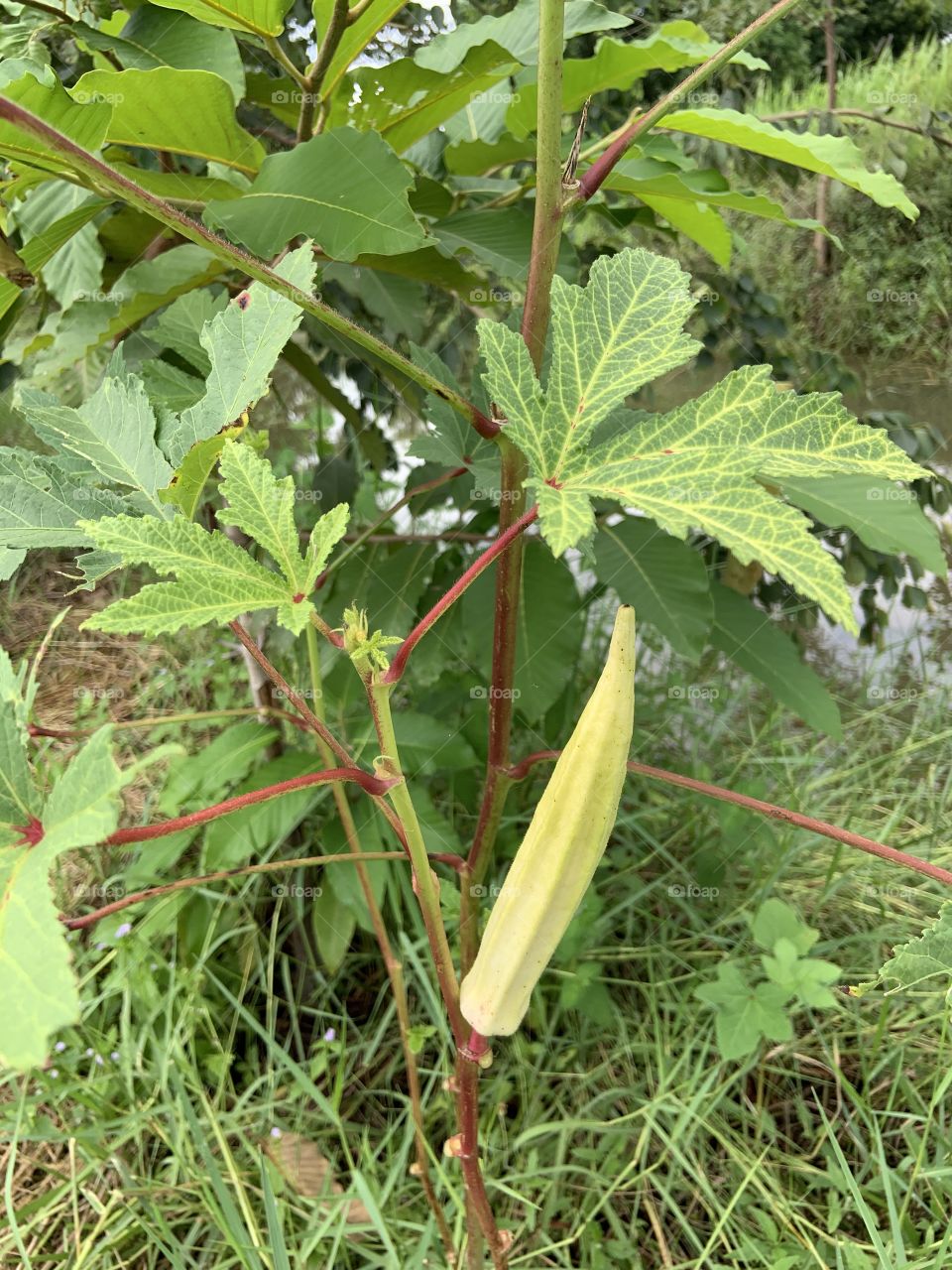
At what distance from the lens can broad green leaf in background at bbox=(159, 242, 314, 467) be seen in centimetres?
42

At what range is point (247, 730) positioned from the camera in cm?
99

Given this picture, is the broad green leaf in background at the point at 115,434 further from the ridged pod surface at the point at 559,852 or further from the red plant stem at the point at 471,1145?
the red plant stem at the point at 471,1145

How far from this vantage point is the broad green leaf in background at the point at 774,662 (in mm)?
1005

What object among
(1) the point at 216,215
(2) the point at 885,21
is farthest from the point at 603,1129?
(2) the point at 885,21

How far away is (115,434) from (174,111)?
1.08ft

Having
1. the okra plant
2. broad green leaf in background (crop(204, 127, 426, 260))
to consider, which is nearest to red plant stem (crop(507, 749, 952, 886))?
the okra plant

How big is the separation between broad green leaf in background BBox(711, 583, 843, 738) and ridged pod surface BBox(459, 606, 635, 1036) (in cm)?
58

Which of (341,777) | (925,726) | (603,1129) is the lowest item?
(925,726)

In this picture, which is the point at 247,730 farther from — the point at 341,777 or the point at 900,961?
the point at 900,961

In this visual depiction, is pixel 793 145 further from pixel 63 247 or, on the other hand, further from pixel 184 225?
pixel 63 247

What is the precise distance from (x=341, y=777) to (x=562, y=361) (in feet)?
0.75

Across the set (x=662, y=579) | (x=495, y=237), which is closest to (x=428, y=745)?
(x=662, y=579)

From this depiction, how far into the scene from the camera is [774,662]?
101 centimetres

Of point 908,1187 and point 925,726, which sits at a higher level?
point 908,1187
